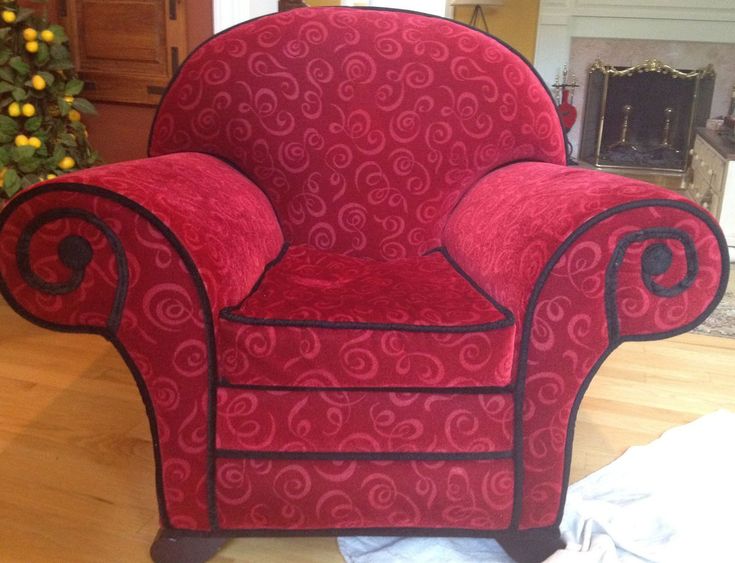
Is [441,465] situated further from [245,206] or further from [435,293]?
[245,206]

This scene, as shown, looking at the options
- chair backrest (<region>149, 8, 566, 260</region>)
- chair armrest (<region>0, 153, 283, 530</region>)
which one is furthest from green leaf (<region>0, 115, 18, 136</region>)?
chair armrest (<region>0, 153, 283, 530</region>)

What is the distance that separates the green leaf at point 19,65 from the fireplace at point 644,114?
3521 mm

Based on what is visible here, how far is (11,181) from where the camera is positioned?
2.16m

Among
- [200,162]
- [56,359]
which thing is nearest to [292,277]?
[200,162]

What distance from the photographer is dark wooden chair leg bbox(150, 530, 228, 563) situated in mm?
1096

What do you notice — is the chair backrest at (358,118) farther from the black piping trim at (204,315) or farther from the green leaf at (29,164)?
the green leaf at (29,164)

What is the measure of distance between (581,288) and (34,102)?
6.38 ft

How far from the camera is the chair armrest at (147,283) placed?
0.91m

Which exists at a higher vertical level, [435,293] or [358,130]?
[358,130]

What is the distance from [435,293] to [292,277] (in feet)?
0.83

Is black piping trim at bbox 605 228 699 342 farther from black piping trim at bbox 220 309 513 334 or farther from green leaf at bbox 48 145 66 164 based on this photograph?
green leaf at bbox 48 145 66 164

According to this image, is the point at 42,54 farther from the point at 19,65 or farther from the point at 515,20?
the point at 515,20

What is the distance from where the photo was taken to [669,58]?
4477 mm

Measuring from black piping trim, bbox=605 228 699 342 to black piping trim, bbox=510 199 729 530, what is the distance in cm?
4
